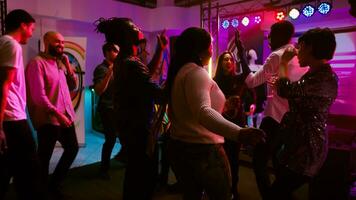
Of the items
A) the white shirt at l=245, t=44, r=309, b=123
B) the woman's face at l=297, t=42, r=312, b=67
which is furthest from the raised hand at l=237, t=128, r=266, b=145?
the white shirt at l=245, t=44, r=309, b=123

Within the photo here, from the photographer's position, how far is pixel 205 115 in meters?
1.65

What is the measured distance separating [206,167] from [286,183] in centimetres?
54

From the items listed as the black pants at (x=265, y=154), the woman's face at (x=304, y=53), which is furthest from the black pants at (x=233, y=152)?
the woman's face at (x=304, y=53)

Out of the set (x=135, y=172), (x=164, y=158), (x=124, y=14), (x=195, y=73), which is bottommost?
(x=164, y=158)

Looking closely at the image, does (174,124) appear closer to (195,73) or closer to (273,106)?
(195,73)

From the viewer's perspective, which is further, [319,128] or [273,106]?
[273,106]

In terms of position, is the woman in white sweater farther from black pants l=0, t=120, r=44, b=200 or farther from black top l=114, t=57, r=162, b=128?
black pants l=0, t=120, r=44, b=200

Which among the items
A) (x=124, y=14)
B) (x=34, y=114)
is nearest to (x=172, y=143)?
(x=34, y=114)

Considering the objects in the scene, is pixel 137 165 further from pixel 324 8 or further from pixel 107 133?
pixel 324 8

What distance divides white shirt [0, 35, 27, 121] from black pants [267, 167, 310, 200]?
1818mm

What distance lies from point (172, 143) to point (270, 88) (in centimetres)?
128

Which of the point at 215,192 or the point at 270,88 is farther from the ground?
the point at 270,88

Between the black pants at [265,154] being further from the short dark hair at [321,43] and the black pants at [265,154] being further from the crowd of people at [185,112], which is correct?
the short dark hair at [321,43]

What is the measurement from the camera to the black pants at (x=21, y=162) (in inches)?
97.1
